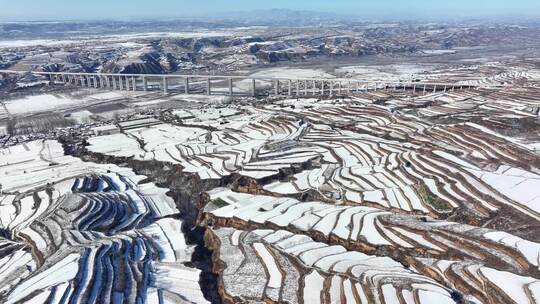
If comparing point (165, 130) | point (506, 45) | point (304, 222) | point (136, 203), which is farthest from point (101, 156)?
point (506, 45)

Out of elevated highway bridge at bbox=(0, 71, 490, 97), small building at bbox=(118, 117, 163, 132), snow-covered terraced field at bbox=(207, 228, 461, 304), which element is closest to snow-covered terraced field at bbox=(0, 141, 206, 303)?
snow-covered terraced field at bbox=(207, 228, 461, 304)

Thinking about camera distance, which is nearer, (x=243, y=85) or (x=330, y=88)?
(x=330, y=88)

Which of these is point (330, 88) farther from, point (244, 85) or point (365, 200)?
point (365, 200)

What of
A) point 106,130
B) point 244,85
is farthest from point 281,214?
point 244,85

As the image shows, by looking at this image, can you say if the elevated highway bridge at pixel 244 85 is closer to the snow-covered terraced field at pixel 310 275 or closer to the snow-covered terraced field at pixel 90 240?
the snow-covered terraced field at pixel 90 240

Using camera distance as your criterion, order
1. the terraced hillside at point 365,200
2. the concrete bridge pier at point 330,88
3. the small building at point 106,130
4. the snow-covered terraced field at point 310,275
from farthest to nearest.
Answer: the concrete bridge pier at point 330,88 < the small building at point 106,130 < the terraced hillside at point 365,200 < the snow-covered terraced field at point 310,275

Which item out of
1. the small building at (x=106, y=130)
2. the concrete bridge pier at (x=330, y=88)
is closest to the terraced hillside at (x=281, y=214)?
the small building at (x=106, y=130)

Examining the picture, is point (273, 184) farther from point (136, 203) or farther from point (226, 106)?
point (226, 106)

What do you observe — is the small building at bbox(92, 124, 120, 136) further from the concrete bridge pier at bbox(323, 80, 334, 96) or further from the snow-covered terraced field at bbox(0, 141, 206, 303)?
the concrete bridge pier at bbox(323, 80, 334, 96)

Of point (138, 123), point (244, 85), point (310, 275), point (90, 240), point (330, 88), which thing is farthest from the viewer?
point (244, 85)
